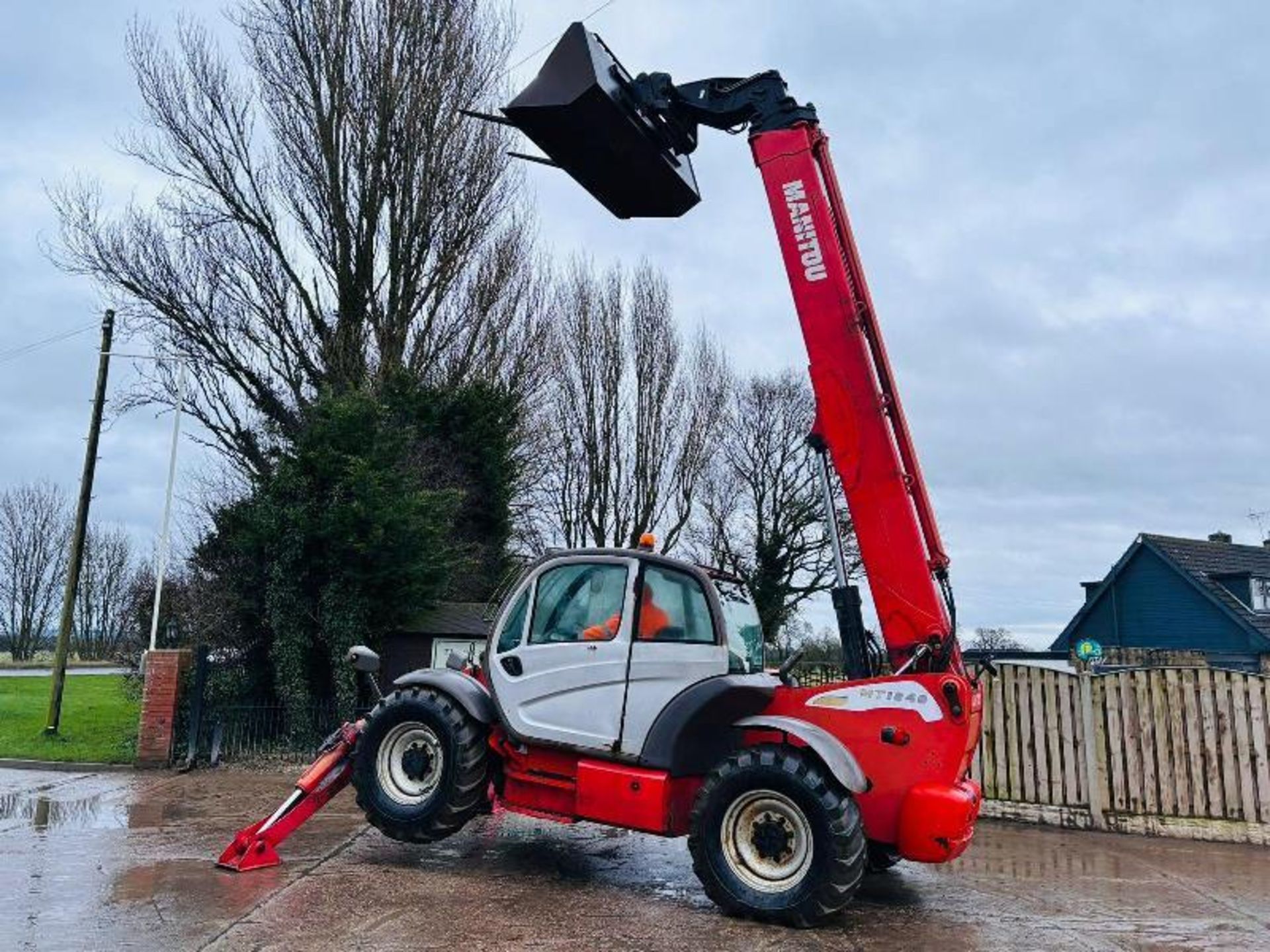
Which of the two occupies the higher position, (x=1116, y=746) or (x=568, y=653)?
(x=568, y=653)

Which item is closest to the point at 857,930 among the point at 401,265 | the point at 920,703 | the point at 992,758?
the point at 920,703

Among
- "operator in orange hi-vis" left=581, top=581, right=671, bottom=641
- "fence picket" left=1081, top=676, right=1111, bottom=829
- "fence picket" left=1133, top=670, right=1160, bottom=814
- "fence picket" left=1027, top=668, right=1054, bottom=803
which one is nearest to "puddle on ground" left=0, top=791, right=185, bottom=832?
"operator in orange hi-vis" left=581, top=581, right=671, bottom=641

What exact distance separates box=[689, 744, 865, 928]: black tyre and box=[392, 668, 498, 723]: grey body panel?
1.76 metres

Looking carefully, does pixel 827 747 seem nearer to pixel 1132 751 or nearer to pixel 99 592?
pixel 1132 751

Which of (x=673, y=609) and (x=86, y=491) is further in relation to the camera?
(x=86, y=491)

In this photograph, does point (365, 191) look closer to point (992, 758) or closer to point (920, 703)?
point (992, 758)

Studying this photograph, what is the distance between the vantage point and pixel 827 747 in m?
5.90

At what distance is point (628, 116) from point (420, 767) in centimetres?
480

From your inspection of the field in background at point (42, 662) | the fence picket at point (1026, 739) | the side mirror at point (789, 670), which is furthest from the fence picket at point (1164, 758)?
the field in background at point (42, 662)

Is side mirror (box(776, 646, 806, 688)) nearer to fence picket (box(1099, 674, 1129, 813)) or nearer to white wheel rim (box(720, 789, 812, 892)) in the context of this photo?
white wheel rim (box(720, 789, 812, 892))

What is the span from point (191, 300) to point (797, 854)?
50.6 feet

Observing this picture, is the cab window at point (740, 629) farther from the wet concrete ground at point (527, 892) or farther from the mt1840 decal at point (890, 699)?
the wet concrete ground at point (527, 892)

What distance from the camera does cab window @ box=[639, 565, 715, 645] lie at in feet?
21.5

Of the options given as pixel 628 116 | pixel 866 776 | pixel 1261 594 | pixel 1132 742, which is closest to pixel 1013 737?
pixel 1132 742
